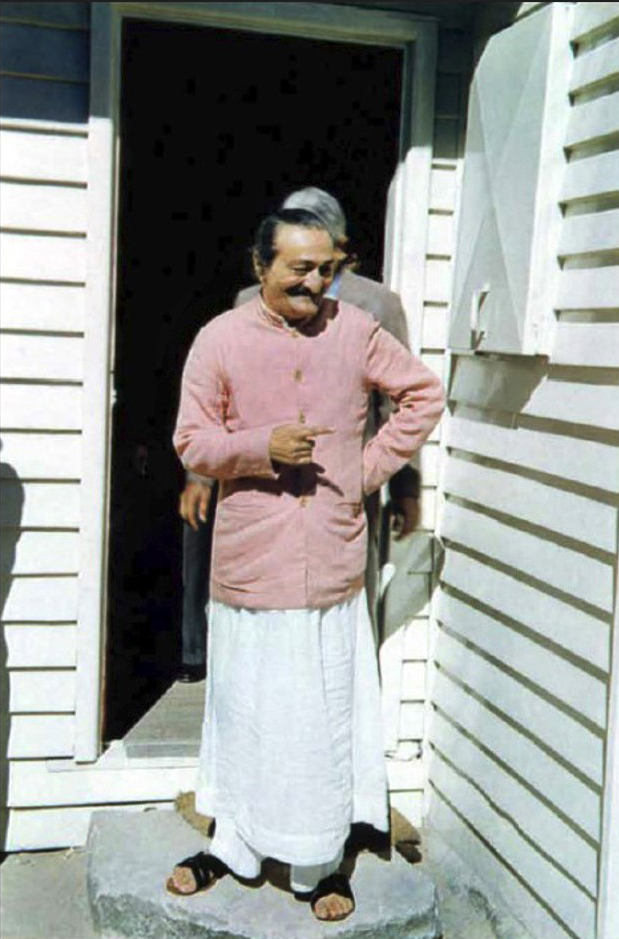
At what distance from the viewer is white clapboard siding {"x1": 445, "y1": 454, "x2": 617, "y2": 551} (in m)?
2.86

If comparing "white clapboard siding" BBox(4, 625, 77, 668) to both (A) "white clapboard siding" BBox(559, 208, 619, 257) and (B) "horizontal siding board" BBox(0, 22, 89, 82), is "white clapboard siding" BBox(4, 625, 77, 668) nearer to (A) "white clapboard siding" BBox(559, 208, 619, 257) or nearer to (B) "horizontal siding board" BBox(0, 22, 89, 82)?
(B) "horizontal siding board" BBox(0, 22, 89, 82)

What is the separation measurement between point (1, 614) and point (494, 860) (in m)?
1.69

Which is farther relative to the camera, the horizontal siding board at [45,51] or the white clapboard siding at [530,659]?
the horizontal siding board at [45,51]

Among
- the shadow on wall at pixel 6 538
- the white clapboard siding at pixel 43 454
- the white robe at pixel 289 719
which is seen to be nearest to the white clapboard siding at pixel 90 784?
the shadow on wall at pixel 6 538

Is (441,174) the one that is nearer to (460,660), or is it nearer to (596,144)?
(596,144)

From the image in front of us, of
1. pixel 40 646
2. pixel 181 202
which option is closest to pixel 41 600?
pixel 40 646

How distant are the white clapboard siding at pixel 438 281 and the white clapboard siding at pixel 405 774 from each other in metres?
1.58

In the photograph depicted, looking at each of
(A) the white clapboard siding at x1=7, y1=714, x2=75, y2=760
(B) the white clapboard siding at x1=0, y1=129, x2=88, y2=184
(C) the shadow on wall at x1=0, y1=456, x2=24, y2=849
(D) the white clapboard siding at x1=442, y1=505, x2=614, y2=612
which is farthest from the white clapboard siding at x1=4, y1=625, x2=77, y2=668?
(B) the white clapboard siding at x1=0, y1=129, x2=88, y2=184

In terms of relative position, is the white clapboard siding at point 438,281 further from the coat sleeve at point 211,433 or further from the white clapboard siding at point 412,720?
the white clapboard siding at point 412,720

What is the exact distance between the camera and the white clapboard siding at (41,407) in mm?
3590

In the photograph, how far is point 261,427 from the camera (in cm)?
307

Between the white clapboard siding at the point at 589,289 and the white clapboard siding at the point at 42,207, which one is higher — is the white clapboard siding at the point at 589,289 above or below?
below

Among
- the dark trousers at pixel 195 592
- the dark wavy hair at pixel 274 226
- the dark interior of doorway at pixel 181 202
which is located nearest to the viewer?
the dark wavy hair at pixel 274 226

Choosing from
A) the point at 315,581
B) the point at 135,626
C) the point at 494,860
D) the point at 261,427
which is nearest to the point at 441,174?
the point at 261,427
